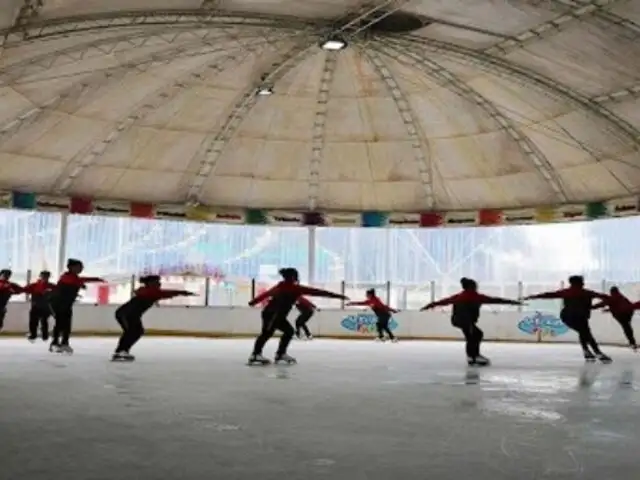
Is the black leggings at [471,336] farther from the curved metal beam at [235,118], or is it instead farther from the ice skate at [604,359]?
the curved metal beam at [235,118]

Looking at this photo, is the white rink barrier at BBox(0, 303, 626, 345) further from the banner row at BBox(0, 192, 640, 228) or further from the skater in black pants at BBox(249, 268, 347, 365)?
the skater in black pants at BBox(249, 268, 347, 365)

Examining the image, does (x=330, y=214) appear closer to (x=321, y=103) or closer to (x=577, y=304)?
(x=321, y=103)

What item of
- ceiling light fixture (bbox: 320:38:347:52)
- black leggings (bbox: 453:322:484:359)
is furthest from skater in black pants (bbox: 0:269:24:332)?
black leggings (bbox: 453:322:484:359)

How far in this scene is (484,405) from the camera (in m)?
7.89

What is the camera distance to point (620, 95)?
907 inches

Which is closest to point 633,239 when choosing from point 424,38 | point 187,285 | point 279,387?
point 424,38

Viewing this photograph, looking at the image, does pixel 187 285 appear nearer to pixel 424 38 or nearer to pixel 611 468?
pixel 424 38

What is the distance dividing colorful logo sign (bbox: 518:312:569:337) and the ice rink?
1812 cm

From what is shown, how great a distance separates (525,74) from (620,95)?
9.20 feet

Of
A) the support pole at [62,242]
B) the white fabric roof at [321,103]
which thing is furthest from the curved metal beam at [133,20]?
the support pole at [62,242]

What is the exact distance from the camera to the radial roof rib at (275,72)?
793 inches

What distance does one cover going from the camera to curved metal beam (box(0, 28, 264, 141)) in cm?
2261

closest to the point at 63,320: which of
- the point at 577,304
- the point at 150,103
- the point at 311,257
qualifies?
the point at 577,304

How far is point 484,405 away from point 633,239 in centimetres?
2504
